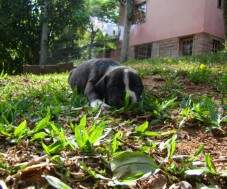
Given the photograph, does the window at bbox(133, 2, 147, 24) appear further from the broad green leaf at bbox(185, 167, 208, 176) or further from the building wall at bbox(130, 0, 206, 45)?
the broad green leaf at bbox(185, 167, 208, 176)

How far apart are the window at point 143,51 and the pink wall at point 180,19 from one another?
404 millimetres

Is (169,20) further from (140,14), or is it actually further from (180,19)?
(140,14)

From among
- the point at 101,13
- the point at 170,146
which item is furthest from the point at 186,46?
the point at 170,146

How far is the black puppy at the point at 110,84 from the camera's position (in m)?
6.35

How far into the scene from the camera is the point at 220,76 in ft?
28.3

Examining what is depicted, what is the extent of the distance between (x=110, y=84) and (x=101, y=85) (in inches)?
13.8

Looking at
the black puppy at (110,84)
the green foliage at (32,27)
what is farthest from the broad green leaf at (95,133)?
the green foliage at (32,27)

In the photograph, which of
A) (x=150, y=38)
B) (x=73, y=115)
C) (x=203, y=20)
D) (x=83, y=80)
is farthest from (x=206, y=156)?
(x=150, y=38)

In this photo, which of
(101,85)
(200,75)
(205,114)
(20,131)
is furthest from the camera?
(200,75)

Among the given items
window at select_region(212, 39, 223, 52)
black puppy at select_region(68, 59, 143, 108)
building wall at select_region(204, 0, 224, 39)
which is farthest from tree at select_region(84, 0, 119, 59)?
black puppy at select_region(68, 59, 143, 108)

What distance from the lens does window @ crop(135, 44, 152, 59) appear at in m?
26.4

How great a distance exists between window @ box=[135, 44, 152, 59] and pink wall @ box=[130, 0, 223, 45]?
1.33 ft

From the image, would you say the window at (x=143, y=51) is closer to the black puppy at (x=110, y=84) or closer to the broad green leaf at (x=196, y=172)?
the black puppy at (x=110, y=84)

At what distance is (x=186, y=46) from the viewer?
78.5 ft
